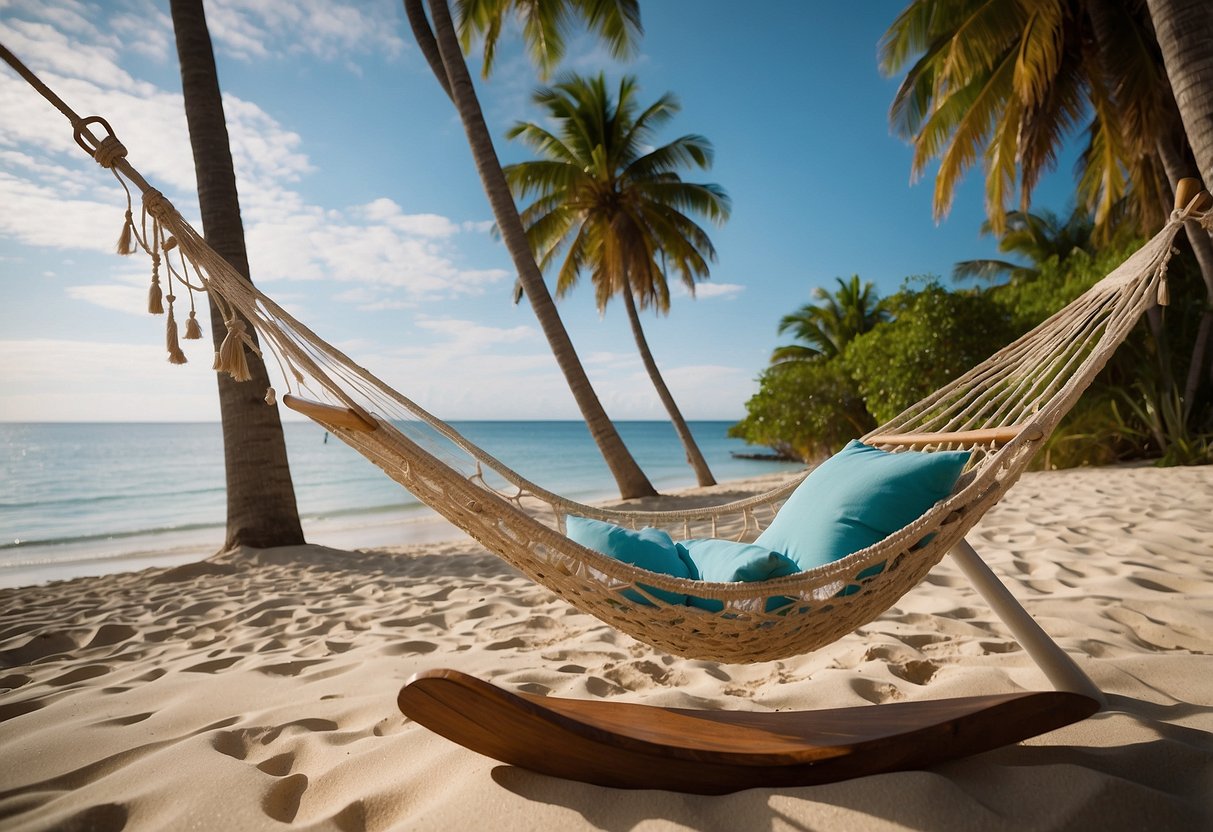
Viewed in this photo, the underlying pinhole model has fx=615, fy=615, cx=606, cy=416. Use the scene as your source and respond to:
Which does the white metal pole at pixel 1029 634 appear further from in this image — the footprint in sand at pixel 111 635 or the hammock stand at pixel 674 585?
the footprint in sand at pixel 111 635

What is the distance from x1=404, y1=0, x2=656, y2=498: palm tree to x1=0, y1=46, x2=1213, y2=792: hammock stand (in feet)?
12.2

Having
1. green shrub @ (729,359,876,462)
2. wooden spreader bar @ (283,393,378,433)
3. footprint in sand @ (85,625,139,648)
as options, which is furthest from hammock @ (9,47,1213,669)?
green shrub @ (729,359,876,462)

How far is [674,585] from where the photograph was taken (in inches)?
38.2

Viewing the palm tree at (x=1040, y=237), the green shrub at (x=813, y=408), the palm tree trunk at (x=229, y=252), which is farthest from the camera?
the palm tree at (x=1040, y=237)

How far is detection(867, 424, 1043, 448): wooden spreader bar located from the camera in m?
1.20

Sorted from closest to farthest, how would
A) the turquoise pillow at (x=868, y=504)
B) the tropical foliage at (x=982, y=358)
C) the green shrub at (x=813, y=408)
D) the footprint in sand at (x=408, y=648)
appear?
the turquoise pillow at (x=868, y=504) < the footprint in sand at (x=408, y=648) < the tropical foliage at (x=982, y=358) < the green shrub at (x=813, y=408)

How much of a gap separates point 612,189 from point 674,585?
809 cm

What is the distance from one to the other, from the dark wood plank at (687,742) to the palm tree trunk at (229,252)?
3.00m

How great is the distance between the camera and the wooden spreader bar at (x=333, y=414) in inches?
39.2

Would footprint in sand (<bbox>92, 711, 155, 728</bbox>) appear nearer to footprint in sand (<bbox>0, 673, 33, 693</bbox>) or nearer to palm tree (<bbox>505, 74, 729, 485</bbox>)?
footprint in sand (<bbox>0, 673, 33, 693</bbox>)

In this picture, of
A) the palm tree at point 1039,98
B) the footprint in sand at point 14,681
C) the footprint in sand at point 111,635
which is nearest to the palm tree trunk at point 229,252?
the footprint in sand at point 111,635

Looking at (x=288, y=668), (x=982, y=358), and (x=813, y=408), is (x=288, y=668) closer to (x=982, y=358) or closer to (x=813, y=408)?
(x=982, y=358)

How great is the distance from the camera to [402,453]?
1.03m

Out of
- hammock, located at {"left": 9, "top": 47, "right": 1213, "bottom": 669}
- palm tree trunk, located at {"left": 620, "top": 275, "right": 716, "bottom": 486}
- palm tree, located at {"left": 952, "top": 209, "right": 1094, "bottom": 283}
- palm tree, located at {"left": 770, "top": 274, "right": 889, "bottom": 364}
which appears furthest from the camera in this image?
palm tree, located at {"left": 770, "top": 274, "right": 889, "bottom": 364}
